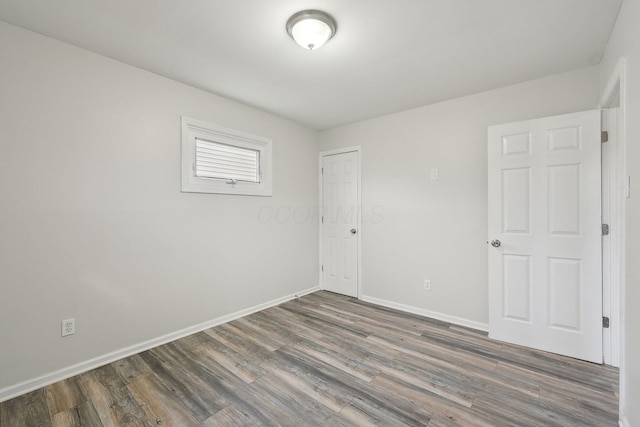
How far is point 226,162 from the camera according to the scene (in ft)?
10.2

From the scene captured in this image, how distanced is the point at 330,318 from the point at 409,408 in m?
1.51

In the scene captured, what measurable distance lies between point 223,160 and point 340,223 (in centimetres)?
183

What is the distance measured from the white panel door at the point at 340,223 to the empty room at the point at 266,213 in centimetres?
58

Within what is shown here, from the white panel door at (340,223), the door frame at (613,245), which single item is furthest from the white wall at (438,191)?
the door frame at (613,245)

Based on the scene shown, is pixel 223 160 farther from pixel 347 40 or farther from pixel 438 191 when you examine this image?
pixel 438 191

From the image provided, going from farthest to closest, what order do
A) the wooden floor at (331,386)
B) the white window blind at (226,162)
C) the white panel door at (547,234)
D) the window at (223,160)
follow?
the white window blind at (226,162), the window at (223,160), the white panel door at (547,234), the wooden floor at (331,386)

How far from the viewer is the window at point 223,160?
9.06 feet

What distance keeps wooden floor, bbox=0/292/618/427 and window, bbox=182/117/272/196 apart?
1541 mm

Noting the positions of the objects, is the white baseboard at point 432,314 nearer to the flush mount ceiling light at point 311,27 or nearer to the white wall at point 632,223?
the white wall at point 632,223

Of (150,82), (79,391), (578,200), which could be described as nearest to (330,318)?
(79,391)

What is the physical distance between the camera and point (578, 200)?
2.27 m

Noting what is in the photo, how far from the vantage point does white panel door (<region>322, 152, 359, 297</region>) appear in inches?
153

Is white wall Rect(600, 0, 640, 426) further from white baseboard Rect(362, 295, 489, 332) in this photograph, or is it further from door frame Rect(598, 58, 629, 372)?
white baseboard Rect(362, 295, 489, 332)

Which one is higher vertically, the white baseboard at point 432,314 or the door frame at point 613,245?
the door frame at point 613,245
